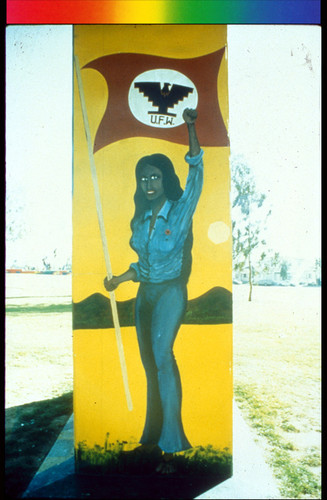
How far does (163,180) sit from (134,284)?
1048mm

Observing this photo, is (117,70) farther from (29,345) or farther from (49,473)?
(29,345)

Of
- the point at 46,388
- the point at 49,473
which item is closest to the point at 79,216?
the point at 49,473

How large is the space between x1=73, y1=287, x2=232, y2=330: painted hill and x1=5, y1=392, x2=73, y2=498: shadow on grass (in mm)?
1473

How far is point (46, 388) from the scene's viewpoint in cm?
633

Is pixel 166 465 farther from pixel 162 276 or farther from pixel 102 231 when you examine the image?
pixel 102 231

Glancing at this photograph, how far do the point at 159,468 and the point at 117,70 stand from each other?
3848 mm

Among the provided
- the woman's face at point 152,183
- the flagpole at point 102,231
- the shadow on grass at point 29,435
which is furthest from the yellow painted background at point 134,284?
the shadow on grass at point 29,435

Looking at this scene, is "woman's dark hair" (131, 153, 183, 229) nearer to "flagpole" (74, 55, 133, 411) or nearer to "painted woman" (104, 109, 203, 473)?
"painted woman" (104, 109, 203, 473)

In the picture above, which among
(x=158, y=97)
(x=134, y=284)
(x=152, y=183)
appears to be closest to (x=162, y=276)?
(x=134, y=284)

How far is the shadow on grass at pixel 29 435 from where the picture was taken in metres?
3.46

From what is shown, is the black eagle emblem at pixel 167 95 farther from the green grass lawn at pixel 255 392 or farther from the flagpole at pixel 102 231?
the green grass lawn at pixel 255 392

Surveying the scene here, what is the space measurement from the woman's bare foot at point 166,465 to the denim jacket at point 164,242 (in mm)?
1673

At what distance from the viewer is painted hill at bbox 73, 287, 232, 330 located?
3521 millimetres
